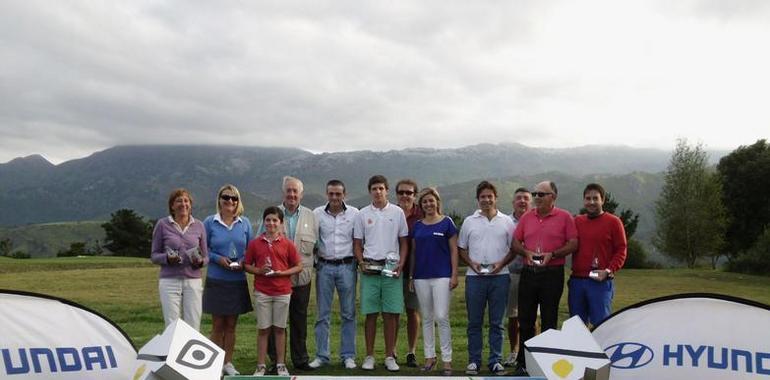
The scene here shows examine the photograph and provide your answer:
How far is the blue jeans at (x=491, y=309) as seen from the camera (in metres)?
7.03

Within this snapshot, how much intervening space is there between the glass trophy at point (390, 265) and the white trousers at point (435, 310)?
0.29 m

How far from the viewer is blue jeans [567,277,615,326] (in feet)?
22.3

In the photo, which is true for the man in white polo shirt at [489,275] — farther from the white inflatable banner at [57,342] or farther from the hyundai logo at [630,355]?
the white inflatable banner at [57,342]

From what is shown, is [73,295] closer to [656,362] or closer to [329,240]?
[329,240]

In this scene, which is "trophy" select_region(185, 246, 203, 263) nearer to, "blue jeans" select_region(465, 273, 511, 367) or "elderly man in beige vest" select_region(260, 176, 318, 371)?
"elderly man in beige vest" select_region(260, 176, 318, 371)

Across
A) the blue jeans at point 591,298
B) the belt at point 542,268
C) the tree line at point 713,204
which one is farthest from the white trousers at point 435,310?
the tree line at point 713,204

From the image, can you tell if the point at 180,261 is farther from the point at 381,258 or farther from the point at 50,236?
the point at 50,236

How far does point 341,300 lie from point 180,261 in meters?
1.97

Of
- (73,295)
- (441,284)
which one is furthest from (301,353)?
(73,295)

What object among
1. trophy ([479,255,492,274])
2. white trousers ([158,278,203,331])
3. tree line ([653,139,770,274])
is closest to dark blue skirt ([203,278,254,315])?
white trousers ([158,278,203,331])

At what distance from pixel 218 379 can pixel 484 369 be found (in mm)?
3553

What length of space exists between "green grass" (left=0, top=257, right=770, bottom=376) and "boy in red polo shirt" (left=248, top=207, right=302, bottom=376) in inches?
24.9

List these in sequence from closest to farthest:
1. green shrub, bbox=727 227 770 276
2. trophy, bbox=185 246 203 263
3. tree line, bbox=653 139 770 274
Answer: trophy, bbox=185 246 203 263 → green shrub, bbox=727 227 770 276 → tree line, bbox=653 139 770 274

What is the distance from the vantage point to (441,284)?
699cm
